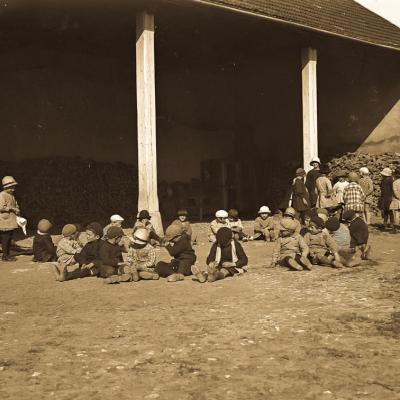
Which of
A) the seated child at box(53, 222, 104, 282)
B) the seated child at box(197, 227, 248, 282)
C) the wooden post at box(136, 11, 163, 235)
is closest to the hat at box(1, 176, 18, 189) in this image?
the seated child at box(53, 222, 104, 282)

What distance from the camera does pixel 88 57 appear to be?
1723 cm

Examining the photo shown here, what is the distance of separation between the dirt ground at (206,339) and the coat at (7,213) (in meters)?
2.52

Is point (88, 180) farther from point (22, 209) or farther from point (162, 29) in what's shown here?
point (162, 29)

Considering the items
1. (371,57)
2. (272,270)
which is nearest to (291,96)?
(371,57)

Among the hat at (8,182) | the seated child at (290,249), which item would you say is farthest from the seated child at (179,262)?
the hat at (8,182)

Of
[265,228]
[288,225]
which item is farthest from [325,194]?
[288,225]

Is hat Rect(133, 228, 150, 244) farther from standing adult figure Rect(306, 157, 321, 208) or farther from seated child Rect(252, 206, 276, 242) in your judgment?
standing adult figure Rect(306, 157, 321, 208)

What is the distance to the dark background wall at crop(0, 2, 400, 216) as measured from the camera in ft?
47.8

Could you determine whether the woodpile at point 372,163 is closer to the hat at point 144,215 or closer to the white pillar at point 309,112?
the white pillar at point 309,112

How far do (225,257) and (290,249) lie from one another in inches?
40.3

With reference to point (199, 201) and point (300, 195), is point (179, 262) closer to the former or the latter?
point (300, 195)

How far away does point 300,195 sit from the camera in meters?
12.1

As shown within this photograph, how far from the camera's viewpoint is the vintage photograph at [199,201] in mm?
3881

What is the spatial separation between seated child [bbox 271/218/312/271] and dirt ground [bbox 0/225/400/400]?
0.49 meters
